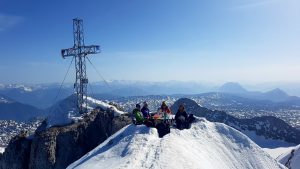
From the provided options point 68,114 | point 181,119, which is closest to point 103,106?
point 68,114

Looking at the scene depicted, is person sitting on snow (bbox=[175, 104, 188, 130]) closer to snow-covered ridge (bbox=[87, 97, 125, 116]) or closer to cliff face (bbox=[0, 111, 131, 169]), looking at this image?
cliff face (bbox=[0, 111, 131, 169])

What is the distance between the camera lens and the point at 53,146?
47812 mm

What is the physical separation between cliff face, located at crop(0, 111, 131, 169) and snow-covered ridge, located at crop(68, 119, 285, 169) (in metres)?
17.9

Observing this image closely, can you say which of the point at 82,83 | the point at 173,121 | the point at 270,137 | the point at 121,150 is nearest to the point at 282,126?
the point at 270,137

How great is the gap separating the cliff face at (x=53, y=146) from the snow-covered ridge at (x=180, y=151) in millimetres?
17875

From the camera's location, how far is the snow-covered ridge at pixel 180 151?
22.3m

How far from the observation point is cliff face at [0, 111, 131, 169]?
4719 cm

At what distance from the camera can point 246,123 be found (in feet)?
587

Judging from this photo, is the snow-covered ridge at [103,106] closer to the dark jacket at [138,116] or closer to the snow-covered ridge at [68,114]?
the snow-covered ridge at [68,114]

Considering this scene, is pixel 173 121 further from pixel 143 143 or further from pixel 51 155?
pixel 51 155

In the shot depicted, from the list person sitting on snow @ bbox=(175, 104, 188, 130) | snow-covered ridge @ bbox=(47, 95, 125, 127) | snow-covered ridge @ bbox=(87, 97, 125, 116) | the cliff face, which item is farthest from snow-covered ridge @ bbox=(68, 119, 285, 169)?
snow-covered ridge @ bbox=(47, 95, 125, 127)

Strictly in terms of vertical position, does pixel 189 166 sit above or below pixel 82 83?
below

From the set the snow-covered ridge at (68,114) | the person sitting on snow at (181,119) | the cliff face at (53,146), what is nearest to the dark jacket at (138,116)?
the person sitting on snow at (181,119)

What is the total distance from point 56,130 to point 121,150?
27122 mm
